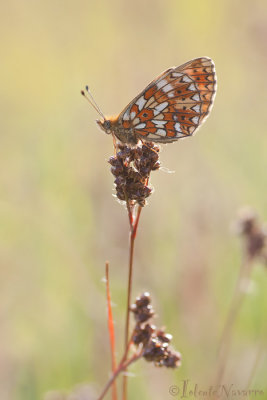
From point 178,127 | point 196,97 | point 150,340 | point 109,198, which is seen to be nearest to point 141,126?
point 178,127

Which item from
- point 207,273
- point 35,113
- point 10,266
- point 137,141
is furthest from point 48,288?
point 35,113

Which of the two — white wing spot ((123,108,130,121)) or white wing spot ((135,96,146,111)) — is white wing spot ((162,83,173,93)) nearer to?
white wing spot ((135,96,146,111))

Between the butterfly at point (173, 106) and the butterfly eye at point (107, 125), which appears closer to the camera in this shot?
the butterfly at point (173, 106)

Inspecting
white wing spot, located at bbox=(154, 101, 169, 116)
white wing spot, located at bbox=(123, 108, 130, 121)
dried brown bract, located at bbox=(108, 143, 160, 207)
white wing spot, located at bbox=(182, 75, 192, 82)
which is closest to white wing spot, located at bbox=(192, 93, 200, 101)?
white wing spot, located at bbox=(182, 75, 192, 82)

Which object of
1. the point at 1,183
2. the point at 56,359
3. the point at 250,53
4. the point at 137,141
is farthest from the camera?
the point at 250,53

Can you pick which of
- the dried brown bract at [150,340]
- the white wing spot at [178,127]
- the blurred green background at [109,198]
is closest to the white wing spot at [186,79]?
the white wing spot at [178,127]

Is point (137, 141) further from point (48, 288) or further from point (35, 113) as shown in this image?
point (35, 113)

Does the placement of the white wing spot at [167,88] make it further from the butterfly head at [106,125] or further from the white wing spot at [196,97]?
the butterfly head at [106,125]

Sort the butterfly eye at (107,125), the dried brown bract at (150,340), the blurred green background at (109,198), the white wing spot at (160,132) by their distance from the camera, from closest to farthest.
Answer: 1. the dried brown bract at (150,340)
2. the white wing spot at (160,132)
3. the butterfly eye at (107,125)
4. the blurred green background at (109,198)

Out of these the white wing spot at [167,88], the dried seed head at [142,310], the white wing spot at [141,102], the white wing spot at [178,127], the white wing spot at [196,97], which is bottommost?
the dried seed head at [142,310]
